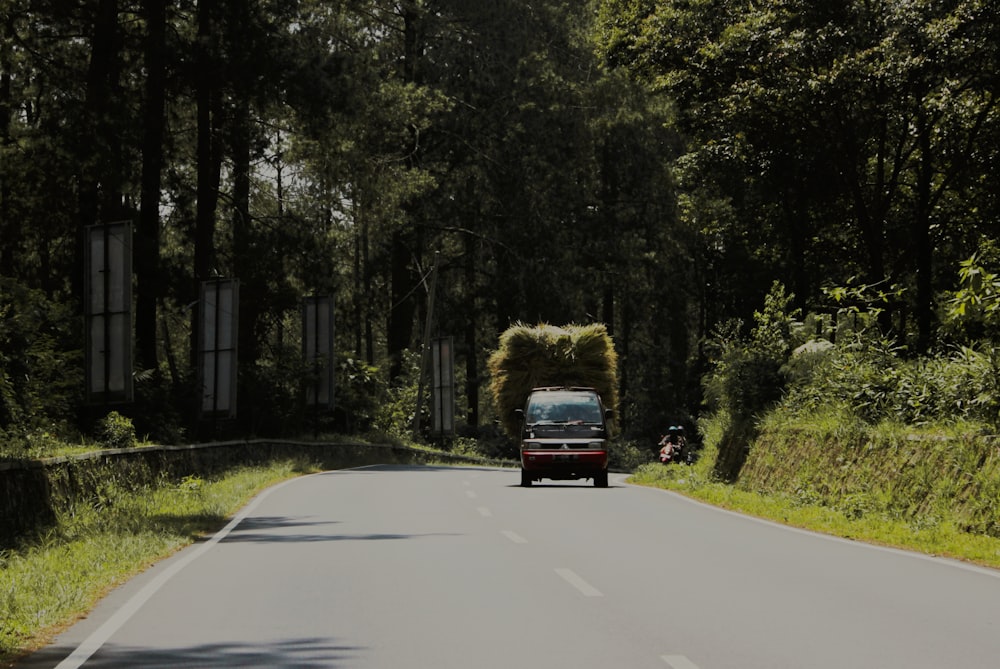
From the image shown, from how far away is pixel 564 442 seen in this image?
25859mm

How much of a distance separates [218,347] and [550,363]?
385 inches

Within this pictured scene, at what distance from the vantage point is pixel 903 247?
33781 millimetres

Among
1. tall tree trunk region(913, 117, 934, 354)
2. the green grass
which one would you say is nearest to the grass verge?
tall tree trunk region(913, 117, 934, 354)

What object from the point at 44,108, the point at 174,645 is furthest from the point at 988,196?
the point at 174,645

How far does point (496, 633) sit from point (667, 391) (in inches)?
2355

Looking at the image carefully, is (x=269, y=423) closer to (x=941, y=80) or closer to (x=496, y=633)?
(x=941, y=80)

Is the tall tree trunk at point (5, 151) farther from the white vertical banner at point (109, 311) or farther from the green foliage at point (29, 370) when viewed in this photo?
the green foliage at point (29, 370)

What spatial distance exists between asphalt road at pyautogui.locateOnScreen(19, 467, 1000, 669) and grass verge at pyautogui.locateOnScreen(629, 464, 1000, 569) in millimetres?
561

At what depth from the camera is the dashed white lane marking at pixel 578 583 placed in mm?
10102

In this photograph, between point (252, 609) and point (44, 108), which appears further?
point (44, 108)

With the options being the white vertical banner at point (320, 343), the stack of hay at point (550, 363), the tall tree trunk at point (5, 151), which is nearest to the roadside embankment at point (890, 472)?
the stack of hay at point (550, 363)

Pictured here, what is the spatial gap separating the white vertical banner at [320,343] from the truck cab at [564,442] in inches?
528

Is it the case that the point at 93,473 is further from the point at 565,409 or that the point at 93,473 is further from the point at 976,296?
the point at 565,409

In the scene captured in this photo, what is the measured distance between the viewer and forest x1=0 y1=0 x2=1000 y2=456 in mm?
24250
